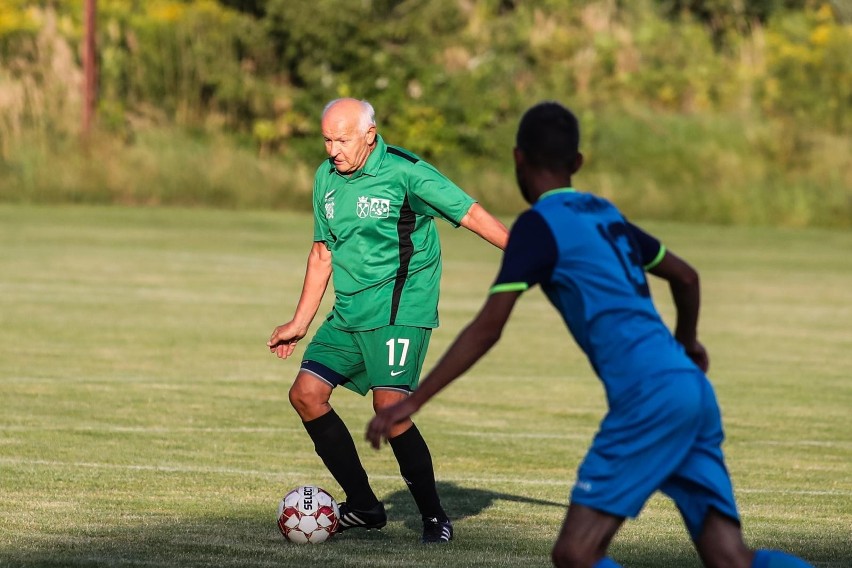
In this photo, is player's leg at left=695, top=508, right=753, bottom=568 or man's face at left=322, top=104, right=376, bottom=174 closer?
player's leg at left=695, top=508, right=753, bottom=568

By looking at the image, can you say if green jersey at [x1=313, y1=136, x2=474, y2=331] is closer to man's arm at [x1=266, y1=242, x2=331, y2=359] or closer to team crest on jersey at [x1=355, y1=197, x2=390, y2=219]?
team crest on jersey at [x1=355, y1=197, x2=390, y2=219]

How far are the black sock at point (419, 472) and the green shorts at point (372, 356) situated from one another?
9.6 inches

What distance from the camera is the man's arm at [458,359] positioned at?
526 cm

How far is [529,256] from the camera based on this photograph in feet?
17.2

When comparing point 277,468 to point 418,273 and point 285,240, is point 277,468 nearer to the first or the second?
point 418,273

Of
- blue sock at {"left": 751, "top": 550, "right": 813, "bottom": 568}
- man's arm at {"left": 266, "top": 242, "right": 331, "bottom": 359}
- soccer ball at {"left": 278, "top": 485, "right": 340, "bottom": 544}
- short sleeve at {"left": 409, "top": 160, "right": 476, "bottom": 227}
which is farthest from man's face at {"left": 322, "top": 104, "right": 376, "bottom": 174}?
blue sock at {"left": 751, "top": 550, "right": 813, "bottom": 568}

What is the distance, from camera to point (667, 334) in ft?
17.5

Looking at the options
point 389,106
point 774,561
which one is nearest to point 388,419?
point 774,561

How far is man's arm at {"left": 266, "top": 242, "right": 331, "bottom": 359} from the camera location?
7926mm

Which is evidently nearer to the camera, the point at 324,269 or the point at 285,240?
the point at 324,269

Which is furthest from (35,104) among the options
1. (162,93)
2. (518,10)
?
(518,10)

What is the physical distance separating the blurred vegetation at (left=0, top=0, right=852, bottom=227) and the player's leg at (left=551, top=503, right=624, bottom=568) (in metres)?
32.2

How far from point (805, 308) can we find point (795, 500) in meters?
12.6

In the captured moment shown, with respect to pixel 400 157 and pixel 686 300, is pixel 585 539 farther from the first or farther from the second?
pixel 400 157
